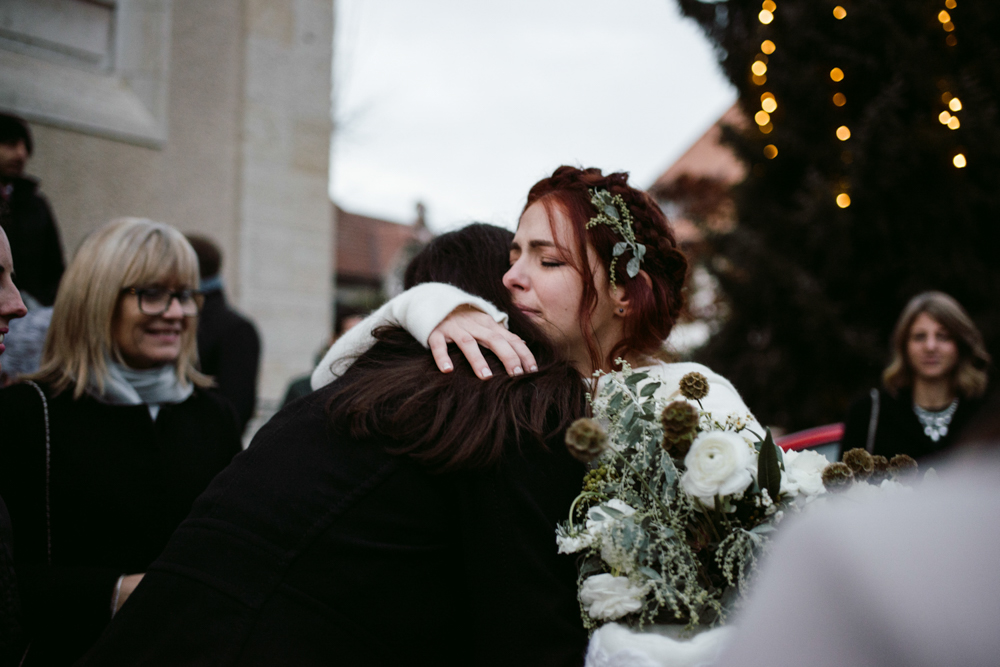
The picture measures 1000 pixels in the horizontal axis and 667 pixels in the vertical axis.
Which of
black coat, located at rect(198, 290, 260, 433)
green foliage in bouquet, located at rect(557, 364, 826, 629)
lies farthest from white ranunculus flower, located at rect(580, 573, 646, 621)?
black coat, located at rect(198, 290, 260, 433)

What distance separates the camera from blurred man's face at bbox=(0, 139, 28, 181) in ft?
12.1

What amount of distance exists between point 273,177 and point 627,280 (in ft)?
13.3

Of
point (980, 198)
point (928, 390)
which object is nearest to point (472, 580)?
point (928, 390)

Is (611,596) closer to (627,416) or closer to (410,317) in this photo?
(627,416)

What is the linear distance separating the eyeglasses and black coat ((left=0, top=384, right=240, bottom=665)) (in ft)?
1.21

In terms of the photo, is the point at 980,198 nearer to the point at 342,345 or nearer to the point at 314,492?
the point at 342,345

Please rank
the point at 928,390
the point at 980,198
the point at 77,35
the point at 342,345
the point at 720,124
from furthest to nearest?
the point at 720,124 → the point at 980,198 → the point at 77,35 → the point at 928,390 → the point at 342,345

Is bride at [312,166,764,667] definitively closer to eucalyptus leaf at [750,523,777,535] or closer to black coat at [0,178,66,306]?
eucalyptus leaf at [750,523,777,535]

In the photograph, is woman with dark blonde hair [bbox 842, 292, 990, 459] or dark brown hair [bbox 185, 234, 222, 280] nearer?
dark brown hair [bbox 185, 234, 222, 280]

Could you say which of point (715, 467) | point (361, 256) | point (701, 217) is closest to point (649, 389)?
point (715, 467)

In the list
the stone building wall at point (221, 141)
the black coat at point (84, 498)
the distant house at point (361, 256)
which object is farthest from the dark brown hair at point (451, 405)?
the distant house at point (361, 256)

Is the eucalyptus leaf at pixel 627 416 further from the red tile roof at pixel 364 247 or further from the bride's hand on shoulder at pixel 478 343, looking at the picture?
the red tile roof at pixel 364 247

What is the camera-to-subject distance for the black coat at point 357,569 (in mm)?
Answer: 1345

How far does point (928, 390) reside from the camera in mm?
4379
